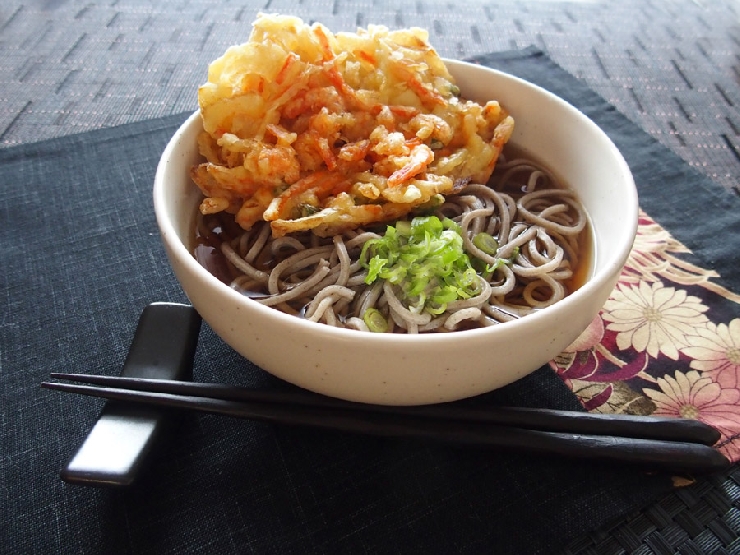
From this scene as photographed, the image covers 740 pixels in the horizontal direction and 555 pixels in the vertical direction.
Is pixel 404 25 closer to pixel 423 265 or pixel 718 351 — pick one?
pixel 423 265

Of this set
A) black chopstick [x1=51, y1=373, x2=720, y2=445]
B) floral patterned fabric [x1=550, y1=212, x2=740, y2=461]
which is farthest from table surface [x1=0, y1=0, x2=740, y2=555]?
black chopstick [x1=51, y1=373, x2=720, y2=445]

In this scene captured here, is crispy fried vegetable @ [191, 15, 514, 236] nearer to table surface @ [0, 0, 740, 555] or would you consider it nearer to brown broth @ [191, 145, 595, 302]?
brown broth @ [191, 145, 595, 302]

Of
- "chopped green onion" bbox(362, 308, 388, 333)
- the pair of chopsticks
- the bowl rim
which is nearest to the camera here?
the bowl rim

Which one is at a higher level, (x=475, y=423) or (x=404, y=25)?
(x=475, y=423)

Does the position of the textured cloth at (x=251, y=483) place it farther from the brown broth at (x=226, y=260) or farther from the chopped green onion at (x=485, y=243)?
the chopped green onion at (x=485, y=243)

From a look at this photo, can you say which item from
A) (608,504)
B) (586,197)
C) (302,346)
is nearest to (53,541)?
(302,346)

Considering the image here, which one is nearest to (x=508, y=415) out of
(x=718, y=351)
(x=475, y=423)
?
(x=475, y=423)

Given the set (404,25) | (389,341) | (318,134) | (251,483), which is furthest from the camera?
(404,25)
